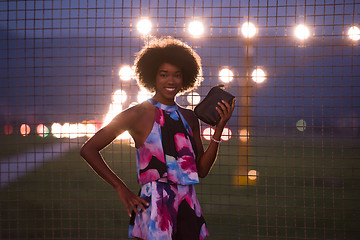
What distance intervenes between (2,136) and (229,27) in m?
3.13

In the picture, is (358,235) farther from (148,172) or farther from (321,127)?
(148,172)

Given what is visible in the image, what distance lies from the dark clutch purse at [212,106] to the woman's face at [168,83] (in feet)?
0.71

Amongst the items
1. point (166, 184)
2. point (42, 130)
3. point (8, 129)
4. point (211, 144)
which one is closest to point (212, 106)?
point (211, 144)

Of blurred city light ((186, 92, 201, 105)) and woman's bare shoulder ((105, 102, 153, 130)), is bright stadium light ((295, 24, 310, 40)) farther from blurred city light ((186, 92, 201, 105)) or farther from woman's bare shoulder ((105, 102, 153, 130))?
woman's bare shoulder ((105, 102, 153, 130))

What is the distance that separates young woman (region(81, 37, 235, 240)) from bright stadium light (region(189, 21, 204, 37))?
5.67ft

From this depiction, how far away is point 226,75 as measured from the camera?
442cm

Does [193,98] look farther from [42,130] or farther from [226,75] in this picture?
[42,130]

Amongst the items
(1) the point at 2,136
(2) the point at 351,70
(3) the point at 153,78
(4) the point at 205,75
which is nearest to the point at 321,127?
(2) the point at 351,70

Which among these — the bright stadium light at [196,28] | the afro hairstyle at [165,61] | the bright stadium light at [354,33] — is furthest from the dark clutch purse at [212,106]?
the bright stadium light at [354,33]

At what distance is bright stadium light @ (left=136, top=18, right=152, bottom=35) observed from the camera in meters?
4.37

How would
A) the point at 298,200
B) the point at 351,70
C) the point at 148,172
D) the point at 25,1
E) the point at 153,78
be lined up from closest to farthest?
1. the point at 148,172
2. the point at 153,78
3. the point at 351,70
4. the point at 25,1
5. the point at 298,200

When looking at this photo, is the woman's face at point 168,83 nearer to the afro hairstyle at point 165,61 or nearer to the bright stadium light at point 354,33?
the afro hairstyle at point 165,61

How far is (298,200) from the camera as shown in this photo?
8203 mm

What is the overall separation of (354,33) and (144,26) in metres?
2.39
